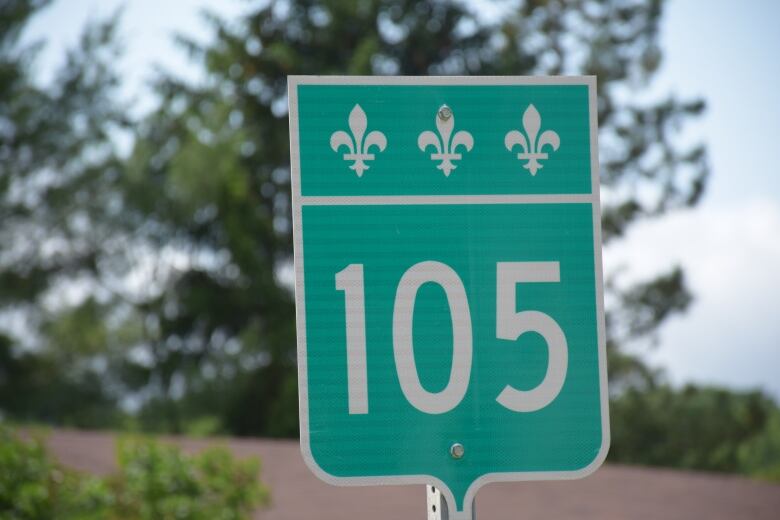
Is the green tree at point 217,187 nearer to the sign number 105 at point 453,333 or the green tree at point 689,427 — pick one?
the green tree at point 689,427

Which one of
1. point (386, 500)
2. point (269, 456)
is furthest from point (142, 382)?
point (386, 500)

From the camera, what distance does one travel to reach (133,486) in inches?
263

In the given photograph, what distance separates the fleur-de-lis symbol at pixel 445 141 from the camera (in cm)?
189

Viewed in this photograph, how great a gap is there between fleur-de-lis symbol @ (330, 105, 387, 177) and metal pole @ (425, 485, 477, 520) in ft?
1.74

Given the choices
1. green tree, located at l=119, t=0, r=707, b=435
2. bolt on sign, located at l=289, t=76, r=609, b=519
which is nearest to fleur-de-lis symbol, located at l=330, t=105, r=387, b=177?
bolt on sign, located at l=289, t=76, r=609, b=519

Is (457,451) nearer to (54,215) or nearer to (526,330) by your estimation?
(526,330)

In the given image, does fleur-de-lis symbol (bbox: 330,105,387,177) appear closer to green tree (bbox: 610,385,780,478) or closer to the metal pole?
the metal pole

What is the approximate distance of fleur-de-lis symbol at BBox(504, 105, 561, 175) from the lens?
1.91m

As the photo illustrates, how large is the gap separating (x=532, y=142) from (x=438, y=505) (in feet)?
2.02

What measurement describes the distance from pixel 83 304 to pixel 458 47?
7486 millimetres

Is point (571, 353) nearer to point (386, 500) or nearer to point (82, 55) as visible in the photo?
point (386, 500)

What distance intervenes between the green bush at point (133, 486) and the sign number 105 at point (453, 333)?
343 centimetres

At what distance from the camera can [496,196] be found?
1.88 metres

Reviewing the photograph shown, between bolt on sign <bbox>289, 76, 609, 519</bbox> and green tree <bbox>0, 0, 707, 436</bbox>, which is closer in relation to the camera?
bolt on sign <bbox>289, 76, 609, 519</bbox>
